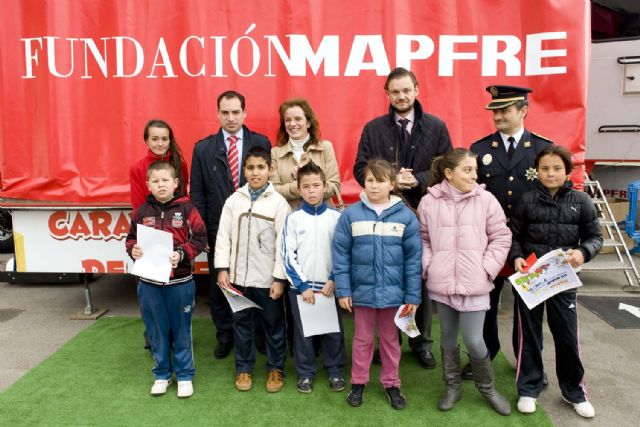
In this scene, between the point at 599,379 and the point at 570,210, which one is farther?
the point at 599,379

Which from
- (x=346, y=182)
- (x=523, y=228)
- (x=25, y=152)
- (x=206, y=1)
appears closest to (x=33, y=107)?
(x=25, y=152)

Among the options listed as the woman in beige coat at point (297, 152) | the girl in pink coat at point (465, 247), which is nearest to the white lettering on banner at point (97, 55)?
the woman in beige coat at point (297, 152)

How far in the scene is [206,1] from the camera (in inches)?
163

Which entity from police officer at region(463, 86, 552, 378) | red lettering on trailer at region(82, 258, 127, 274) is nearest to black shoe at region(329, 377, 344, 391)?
police officer at region(463, 86, 552, 378)

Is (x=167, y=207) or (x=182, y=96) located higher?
(x=182, y=96)

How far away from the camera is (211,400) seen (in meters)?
3.10

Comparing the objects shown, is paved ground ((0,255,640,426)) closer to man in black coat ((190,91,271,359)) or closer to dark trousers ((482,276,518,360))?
dark trousers ((482,276,518,360))

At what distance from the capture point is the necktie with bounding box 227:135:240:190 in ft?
11.5

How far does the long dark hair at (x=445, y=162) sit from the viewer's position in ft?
9.05

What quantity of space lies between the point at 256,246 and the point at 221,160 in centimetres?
74

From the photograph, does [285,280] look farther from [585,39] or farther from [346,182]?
[585,39]

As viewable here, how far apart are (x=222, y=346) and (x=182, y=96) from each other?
6.94 ft

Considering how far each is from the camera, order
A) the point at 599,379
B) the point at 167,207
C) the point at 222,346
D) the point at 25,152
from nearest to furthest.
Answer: the point at 167,207
the point at 599,379
the point at 222,346
the point at 25,152

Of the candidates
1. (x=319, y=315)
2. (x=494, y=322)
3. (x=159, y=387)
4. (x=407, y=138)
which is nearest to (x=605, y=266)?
(x=494, y=322)
